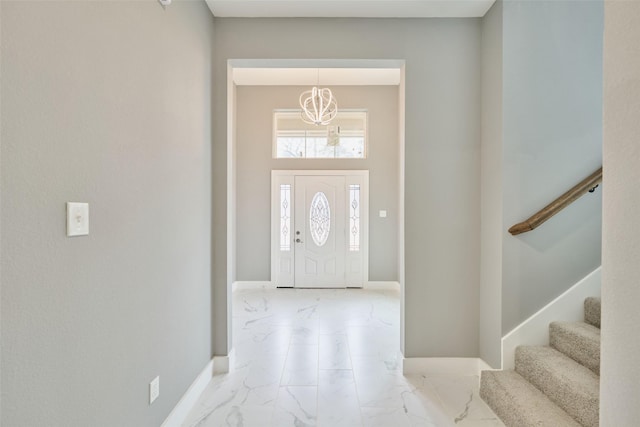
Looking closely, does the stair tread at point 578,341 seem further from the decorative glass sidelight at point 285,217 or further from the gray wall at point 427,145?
the decorative glass sidelight at point 285,217

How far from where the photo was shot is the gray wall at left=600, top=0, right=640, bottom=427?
44.8 inches

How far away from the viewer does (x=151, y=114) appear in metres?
1.78

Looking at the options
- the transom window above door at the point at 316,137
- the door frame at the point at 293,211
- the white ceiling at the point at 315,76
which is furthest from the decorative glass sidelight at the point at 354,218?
the white ceiling at the point at 315,76

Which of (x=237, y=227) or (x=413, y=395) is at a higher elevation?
(x=237, y=227)

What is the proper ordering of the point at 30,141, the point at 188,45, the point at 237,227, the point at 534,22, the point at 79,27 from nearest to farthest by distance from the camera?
the point at 30,141 → the point at 79,27 → the point at 188,45 → the point at 534,22 → the point at 237,227

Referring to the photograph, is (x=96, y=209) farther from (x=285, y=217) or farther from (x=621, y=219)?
(x=285, y=217)

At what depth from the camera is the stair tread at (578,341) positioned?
204 cm

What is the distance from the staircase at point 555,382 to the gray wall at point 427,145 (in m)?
0.48

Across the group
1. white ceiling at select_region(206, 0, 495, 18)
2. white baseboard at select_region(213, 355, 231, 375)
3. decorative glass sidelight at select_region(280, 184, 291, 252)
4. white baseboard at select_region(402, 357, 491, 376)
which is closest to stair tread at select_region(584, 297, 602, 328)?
white baseboard at select_region(402, 357, 491, 376)

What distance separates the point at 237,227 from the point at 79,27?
15.2 ft

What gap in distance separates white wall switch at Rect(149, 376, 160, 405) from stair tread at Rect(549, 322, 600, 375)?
99.7 inches

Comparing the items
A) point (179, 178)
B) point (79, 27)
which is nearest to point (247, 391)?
point (179, 178)

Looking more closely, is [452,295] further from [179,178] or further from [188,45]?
[188,45]

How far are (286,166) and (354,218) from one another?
1469 millimetres
